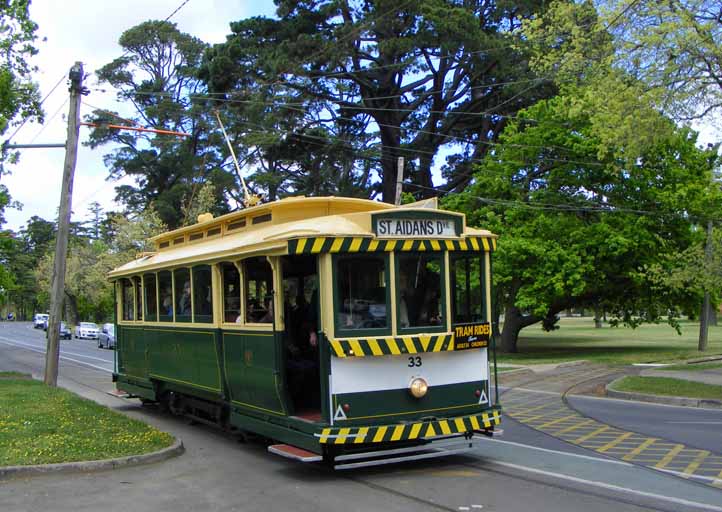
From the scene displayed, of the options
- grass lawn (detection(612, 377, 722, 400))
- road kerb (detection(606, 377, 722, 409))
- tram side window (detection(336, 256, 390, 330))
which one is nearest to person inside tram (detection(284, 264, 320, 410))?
tram side window (detection(336, 256, 390, 330))

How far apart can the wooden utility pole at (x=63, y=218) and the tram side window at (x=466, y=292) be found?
1183 centimetres

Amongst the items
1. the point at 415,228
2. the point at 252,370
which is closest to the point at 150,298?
the point at 252,370

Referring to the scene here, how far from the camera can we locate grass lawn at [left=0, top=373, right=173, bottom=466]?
31.4 ft

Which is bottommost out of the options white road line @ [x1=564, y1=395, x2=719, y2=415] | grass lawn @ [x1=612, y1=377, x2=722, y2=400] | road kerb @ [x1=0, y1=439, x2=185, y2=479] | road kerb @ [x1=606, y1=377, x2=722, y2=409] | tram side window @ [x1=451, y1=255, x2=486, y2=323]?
white road line @ [x1=564, y1=395, x2=719, y2=415]

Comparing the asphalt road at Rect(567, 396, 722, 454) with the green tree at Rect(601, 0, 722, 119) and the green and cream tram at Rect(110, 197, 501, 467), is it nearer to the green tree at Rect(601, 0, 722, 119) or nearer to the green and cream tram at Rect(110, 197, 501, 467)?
the green and cream tram at Rect(110, 197, 501, 467)

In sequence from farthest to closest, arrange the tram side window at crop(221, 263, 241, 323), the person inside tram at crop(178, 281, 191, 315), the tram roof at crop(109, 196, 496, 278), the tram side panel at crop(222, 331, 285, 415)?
the person inside tram at crop(178, 281, 191, 315) → the tram side window at crop(221, 263, 241, 323) → the tram side panel at crop(222, 331, 285, 415) → the tram roof at crop(109, 196, 496, 278)

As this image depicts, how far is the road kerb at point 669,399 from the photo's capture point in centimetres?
1551

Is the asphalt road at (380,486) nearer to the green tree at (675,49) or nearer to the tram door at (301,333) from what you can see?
the tram door at (301,333)

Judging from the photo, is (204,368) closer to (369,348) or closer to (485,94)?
(369,348)

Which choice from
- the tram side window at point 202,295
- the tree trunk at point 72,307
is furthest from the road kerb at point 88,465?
the tree trunk at point 72,307

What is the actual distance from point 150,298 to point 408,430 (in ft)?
23.0

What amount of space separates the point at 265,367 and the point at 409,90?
32.6 metres

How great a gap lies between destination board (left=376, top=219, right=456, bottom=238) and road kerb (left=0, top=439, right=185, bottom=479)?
4.14 metres

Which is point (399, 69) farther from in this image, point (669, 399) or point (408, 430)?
point (408, 430)
